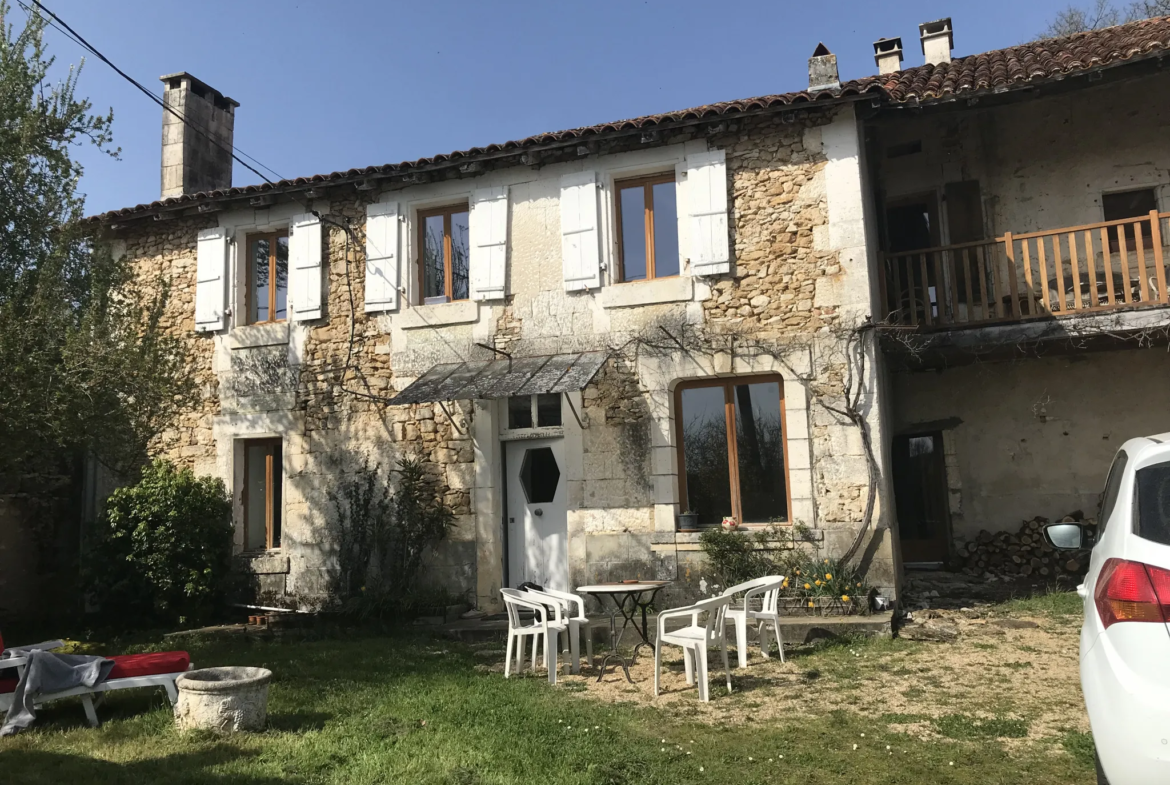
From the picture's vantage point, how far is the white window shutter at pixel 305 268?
1000cm

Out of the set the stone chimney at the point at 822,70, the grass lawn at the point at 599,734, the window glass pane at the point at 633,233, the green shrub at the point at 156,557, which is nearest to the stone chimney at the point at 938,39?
the stone chimney at the point at 822,70

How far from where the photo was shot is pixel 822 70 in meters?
8.30

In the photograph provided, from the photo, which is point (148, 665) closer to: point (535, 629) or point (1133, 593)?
point (535, 629)

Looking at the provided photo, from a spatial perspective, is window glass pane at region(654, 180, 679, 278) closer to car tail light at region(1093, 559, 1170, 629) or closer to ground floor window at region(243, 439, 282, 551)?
ground floor window at region(243, 439, 282, 551)

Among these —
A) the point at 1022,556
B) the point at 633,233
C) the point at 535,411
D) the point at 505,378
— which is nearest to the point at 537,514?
the point at 535,411

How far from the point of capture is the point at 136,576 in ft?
30.6

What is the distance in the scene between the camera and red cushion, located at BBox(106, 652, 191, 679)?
5.20m

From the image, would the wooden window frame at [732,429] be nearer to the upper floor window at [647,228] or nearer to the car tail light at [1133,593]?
the upper floor window at [647,228]

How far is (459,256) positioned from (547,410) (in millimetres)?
2191

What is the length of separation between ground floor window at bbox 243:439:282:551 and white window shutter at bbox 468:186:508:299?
341cm

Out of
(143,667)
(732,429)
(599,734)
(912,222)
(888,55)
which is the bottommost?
(599,734)

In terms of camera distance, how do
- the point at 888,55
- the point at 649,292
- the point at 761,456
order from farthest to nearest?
the point at 888,55 → the point at 649,292 → the point at 761,456

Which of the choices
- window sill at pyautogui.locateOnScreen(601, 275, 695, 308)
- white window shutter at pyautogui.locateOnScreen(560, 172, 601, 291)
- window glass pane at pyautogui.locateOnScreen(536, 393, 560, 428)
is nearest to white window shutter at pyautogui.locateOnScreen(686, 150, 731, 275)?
window sill at pyautogui.locateOnScreen(601, 275, 695, 308)

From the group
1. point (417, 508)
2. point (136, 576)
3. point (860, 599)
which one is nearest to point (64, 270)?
point (136, 576)
